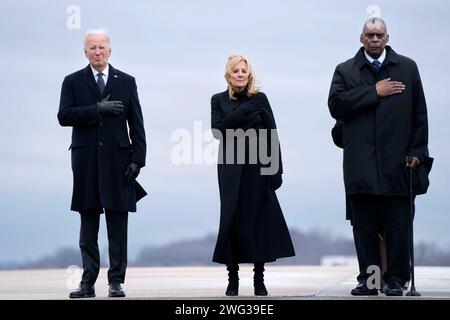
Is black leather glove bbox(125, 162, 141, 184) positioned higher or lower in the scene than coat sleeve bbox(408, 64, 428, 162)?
lower

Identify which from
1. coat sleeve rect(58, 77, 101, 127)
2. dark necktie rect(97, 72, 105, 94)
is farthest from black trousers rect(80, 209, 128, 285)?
dark necktie rect(97, 72, 105, 94)

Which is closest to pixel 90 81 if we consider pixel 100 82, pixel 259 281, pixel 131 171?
pixel 100 82

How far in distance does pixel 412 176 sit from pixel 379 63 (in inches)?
31.7

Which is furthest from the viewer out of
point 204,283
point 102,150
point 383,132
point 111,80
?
point 204,283

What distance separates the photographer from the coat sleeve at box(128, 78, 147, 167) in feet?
28.5

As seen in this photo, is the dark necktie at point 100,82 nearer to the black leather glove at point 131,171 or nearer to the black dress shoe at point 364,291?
the black leather glove at point 131,171

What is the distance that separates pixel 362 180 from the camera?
853 centimetres

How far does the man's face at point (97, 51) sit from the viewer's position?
8602 millimetres

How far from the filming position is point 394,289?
8438 mm

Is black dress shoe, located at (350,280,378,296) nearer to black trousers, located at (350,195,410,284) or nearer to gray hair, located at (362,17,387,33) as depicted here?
black trousers, located at (350,195,410,284)

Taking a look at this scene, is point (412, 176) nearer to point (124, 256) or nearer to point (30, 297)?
point (124, 256)

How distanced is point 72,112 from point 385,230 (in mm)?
2268

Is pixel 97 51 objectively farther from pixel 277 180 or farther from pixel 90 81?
pixel 277 180

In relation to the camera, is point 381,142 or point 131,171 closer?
point 381,142
